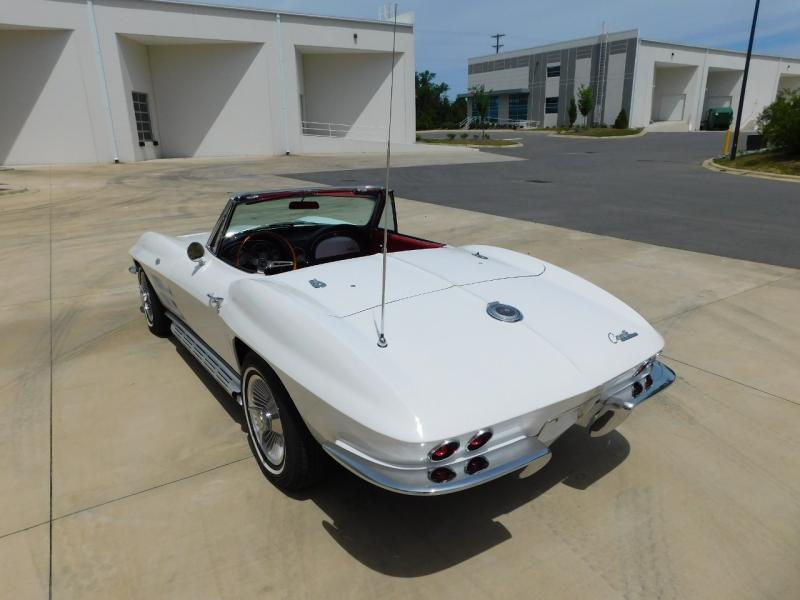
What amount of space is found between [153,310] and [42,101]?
76.6 feet

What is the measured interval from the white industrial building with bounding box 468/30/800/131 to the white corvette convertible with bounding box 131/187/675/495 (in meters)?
52.9

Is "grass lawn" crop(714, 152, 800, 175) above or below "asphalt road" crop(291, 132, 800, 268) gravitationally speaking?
above

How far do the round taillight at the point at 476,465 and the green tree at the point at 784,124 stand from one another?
22122 millimetres

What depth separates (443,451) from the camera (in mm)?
1942

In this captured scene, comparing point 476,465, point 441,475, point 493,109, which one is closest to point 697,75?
point 493,109

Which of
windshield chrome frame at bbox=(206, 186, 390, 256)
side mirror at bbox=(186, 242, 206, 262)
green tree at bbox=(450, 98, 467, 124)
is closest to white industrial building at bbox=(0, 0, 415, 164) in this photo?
windshield chrome frame at bbox=(206, 186, 390, 256)

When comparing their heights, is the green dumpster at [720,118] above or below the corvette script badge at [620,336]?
above

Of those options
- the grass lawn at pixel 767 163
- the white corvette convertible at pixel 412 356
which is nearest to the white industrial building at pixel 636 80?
the grass lawn at pixel 767 163

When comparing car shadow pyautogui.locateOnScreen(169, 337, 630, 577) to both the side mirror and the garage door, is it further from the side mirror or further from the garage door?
the garage door

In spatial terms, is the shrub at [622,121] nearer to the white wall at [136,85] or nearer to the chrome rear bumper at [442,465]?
the white wall at [136,85]

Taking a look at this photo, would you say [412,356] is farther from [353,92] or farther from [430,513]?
[353,92]

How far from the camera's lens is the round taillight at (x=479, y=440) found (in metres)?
1.98

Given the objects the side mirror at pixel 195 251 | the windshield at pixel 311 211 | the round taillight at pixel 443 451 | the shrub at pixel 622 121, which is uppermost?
the shrub at pixel 622 121

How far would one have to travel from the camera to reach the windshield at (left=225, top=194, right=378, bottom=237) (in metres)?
3.66
